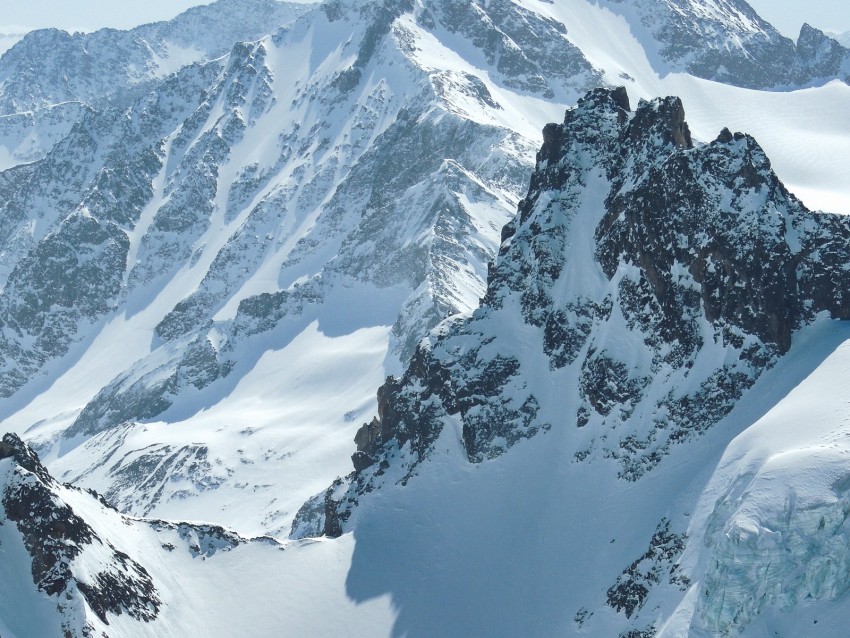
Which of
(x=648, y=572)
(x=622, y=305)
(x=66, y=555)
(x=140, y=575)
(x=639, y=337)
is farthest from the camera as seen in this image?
(x=622, y=305)

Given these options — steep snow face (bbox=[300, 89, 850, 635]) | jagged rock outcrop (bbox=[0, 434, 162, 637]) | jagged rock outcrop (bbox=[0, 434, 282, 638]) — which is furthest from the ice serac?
jagged rock outcrop (bbox=[0, 434, 162, 637])

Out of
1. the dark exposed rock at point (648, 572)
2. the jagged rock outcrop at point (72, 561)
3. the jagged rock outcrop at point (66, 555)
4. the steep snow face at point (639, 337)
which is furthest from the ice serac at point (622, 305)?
the jagged rock outcrop at point (66, 555)

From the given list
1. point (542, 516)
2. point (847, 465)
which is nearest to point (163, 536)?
point (542, 516)

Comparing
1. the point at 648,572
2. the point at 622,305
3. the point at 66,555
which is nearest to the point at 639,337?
the point at 622,305

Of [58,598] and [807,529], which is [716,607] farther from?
[58,598]

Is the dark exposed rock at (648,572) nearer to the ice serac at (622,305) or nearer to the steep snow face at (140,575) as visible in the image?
the ice serac at (622,305)

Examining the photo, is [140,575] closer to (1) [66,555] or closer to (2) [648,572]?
(1) [66,555]

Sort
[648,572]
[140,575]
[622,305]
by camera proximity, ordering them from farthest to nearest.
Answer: [622,305], [140,575], [648,572]
